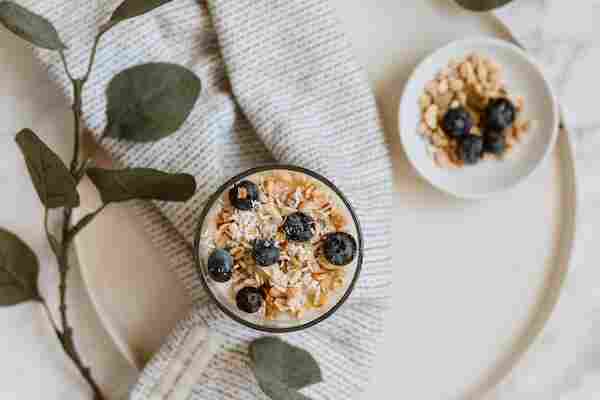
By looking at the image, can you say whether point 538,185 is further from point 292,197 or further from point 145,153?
point 145,153

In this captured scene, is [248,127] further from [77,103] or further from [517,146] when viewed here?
[517,146]

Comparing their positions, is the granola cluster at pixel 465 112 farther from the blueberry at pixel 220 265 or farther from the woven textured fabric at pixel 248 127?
the blueberry at pixel 220 265

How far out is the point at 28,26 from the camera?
72 centimetres

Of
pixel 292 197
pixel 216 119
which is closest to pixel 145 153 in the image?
pixel 216 119

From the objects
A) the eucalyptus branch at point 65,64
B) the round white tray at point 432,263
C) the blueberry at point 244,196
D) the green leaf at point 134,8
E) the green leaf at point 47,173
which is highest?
the green leaf at point 134,8

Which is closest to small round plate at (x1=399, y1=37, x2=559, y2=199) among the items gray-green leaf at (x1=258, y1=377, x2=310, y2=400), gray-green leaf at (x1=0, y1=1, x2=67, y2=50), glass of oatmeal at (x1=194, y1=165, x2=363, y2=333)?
glass of oatmeal at (x1=194, y1=165, x2=363, y2=333)

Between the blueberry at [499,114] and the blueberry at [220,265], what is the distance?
1.24ft

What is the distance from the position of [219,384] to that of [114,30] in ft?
1.39

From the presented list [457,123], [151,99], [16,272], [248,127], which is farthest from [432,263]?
[16,272]

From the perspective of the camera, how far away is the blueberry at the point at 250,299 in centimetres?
71

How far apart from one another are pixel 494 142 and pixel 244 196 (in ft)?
1.14

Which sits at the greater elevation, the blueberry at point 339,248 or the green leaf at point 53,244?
the green leaf at point 53,244

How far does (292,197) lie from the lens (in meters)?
0.72

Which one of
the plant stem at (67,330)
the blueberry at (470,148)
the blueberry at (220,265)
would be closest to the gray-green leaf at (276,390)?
the blueberry at (220,265)
